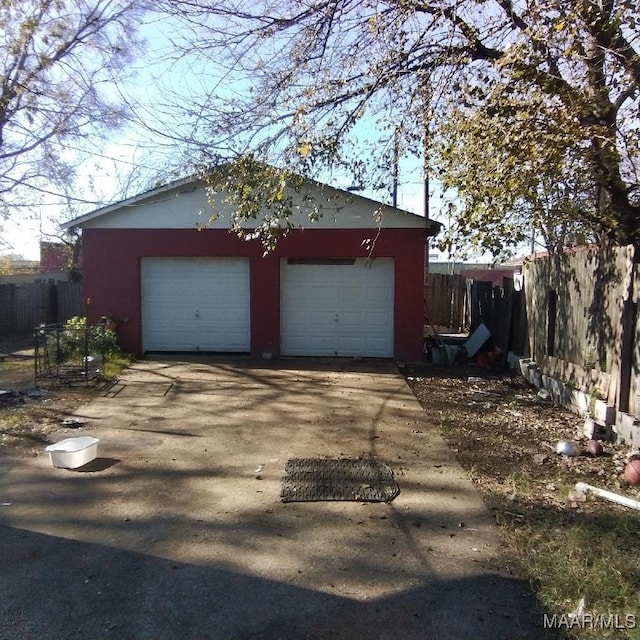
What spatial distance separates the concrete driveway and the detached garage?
5.64 meters

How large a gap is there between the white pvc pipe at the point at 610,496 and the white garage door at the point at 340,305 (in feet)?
25.3

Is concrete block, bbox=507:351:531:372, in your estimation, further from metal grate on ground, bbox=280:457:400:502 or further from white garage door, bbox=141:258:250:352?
metal grate on ground, bbox=280:457:400:502

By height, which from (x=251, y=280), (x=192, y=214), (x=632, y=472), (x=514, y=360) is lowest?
(x=632, y=472)

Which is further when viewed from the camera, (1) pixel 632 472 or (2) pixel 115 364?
(2) pixel 115 364

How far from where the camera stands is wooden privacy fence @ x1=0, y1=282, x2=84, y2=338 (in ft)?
56.6

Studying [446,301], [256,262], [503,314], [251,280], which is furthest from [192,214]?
[446,301]

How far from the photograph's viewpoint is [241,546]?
399cm

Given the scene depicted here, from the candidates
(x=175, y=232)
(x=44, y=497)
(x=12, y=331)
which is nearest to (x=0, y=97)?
(x=175, y=232)

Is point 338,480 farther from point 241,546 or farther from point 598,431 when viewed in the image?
point 598,431

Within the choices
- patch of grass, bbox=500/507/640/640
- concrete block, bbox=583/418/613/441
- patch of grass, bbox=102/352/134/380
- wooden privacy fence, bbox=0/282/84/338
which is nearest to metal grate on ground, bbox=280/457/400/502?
patch of grass, bbox=500/507/640/640

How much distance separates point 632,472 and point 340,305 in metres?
8.05

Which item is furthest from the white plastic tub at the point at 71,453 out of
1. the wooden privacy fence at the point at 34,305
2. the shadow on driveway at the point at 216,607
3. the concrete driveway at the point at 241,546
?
the wooden privacy fence at the point at 34,305

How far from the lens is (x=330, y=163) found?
813cm

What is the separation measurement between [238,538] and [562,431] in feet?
15.2
